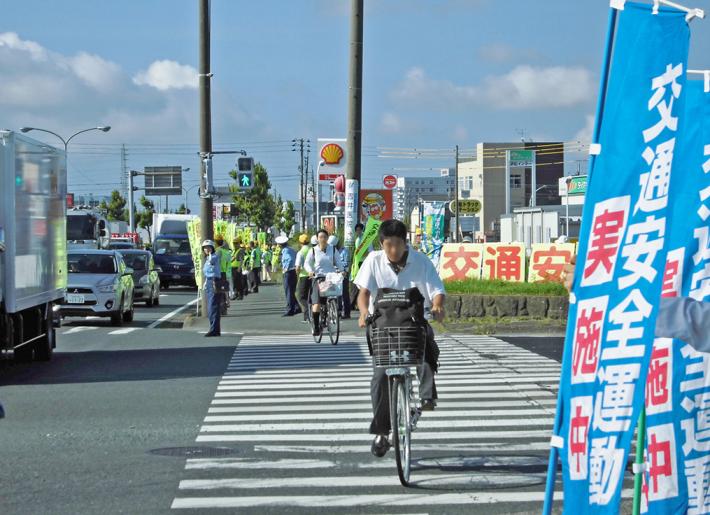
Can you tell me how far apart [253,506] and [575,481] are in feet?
9.92

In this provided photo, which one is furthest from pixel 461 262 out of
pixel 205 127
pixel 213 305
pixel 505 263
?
pixel 213 305

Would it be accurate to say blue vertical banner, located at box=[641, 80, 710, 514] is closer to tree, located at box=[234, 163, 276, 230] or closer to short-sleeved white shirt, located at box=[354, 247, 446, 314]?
short-sleeved white shirt, located at box=[354, 247, 446, 314]

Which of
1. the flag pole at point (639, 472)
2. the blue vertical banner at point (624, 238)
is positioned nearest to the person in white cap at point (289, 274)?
the flag pole at point (639, 472)

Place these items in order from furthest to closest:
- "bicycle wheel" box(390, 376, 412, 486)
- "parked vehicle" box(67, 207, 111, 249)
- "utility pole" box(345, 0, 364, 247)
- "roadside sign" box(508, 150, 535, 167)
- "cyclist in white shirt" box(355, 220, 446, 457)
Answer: "roadside sign" box(508, 150, 535, 167), "parked vehicle" box(67, 207, 111, 249), "utility pole" box(345, 0, 364, 247), "cyclist in white shirt" box(355, 220, 446, 457), "bicycle wheel" box(390, 376, 412, 486)

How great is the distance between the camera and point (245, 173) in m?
29.1

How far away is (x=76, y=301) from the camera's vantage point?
26266mm

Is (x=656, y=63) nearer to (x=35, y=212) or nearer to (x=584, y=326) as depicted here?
(x=584, y=326)

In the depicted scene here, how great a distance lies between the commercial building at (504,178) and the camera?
140500 millimetres

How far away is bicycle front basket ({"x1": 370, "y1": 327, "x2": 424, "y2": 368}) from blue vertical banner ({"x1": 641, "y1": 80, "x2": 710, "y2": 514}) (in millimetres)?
2721

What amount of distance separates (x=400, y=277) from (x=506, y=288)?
15.9 m

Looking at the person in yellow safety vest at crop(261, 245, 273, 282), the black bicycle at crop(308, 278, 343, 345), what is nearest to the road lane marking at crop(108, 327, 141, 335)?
the black bicycle at crop(308, 278, 343, 345)

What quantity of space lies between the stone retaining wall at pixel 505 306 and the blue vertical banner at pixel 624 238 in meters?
18.3

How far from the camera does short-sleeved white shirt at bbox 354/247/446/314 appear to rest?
344 inches

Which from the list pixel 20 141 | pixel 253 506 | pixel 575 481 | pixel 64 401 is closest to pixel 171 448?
pixel 253 506
